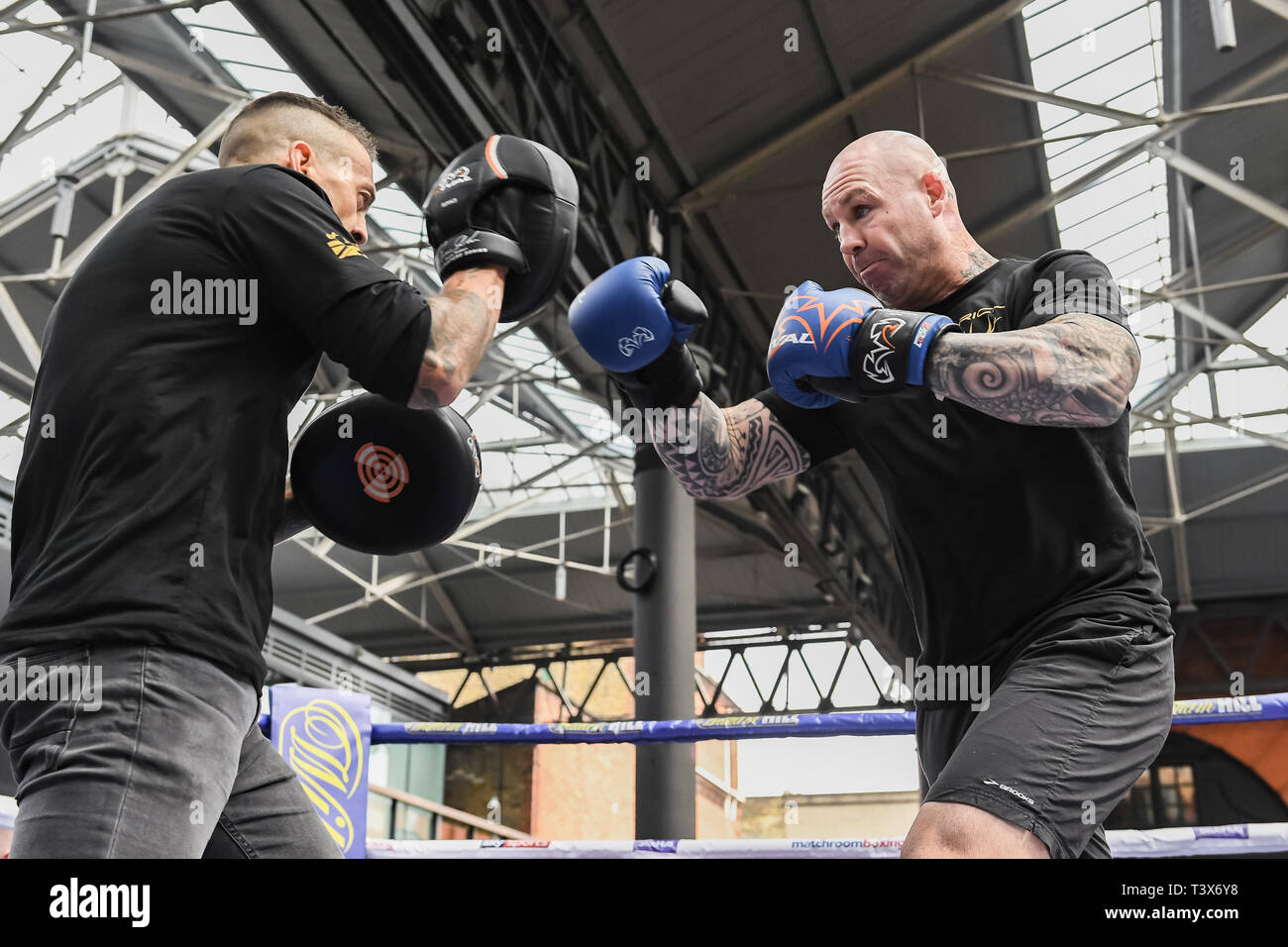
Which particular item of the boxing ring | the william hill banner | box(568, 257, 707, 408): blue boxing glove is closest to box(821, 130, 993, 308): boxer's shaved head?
box(568, 257, 707, 408): blue boxing glove

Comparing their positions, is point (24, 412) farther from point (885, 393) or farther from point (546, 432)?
point (885, 393)

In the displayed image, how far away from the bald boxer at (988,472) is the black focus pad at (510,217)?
18 cm

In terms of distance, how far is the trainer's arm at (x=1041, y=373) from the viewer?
154cm

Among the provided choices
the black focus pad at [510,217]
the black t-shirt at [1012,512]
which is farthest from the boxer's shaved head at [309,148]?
the black t-shirt at [1012,512]

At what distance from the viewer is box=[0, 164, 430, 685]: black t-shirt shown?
1.29 m

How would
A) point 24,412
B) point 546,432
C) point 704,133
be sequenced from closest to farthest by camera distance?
point 704,133 → point 24,412 → point 546,432

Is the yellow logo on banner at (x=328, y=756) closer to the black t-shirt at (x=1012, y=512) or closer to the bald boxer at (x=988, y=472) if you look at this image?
the bald boxer at (x=988, y=472)

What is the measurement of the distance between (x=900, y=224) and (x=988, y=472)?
444 millimetres

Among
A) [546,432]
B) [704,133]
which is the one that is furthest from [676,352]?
[546,432]

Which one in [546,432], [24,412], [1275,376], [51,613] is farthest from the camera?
[1275,376]

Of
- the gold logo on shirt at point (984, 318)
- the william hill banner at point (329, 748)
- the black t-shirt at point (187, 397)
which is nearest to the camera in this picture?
the black t-shirt at point (187, 397)

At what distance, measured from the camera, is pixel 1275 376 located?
12039 mm

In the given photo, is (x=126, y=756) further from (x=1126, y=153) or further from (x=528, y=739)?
(x=1126, y=153)
